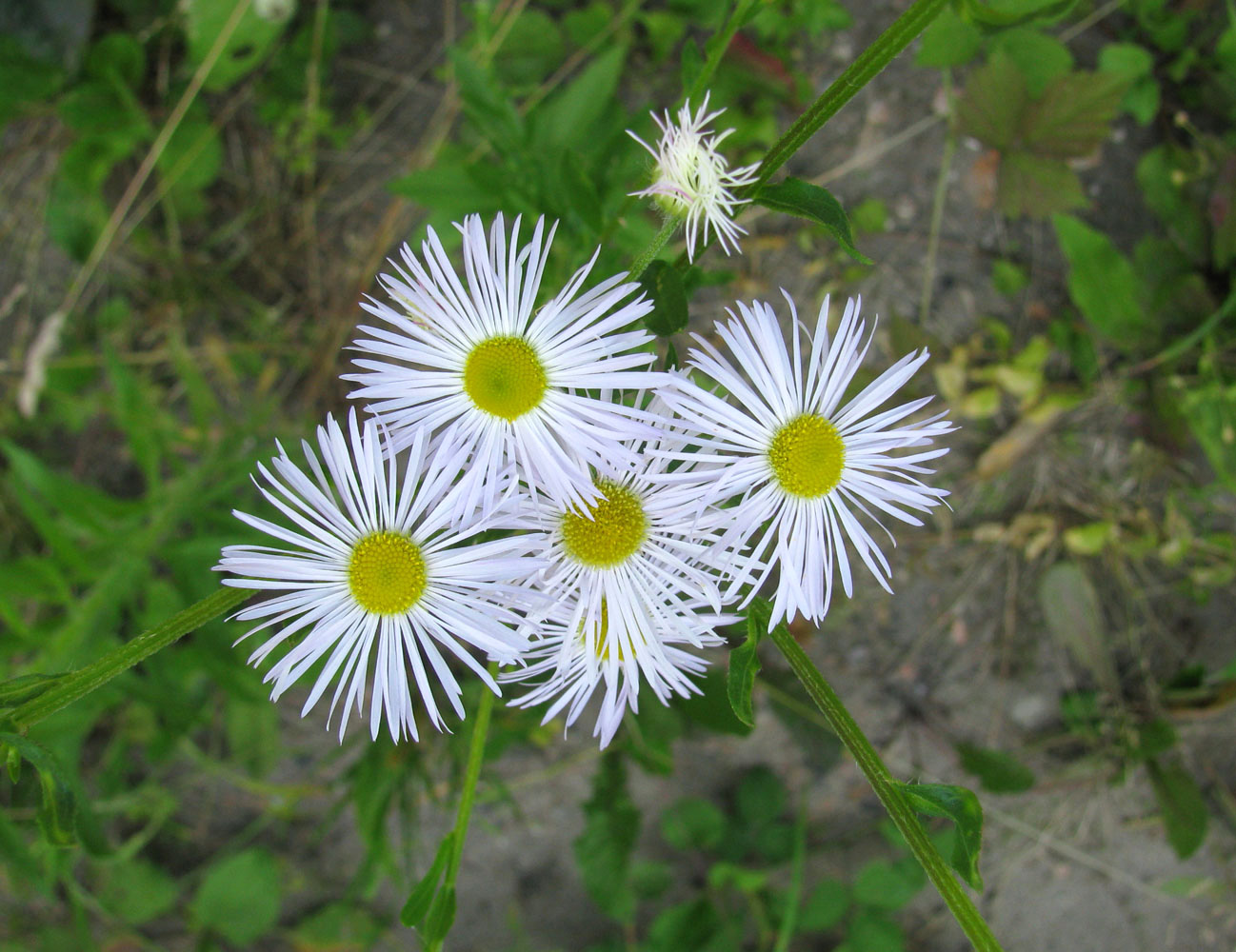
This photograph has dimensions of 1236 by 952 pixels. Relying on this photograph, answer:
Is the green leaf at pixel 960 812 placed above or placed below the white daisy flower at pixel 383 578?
below

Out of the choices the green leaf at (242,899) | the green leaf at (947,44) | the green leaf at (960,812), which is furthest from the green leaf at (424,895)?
the green leaf at (947,44)

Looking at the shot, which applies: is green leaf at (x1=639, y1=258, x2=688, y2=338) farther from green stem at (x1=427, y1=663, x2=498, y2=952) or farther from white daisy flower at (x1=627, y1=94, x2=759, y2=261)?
green stem at (x1=427, y1=663, x2=498, y2=952)

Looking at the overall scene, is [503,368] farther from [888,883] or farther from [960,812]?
[888,883]

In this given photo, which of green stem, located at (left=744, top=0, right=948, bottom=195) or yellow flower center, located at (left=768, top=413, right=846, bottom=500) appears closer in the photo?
green stem, located at (left=744, top=0, right=948, bottom=195)

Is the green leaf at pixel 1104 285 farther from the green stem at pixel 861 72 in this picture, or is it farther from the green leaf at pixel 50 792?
the green leaf at pixel 50 792

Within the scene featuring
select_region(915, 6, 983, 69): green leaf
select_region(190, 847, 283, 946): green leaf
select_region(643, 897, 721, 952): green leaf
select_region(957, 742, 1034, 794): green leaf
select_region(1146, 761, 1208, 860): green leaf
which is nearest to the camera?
select_region(915, 6, 983, 69): green leaf

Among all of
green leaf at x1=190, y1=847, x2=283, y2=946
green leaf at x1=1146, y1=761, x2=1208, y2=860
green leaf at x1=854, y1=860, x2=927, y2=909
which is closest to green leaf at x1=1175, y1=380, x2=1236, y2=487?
green leaf at x1=1146, y1=761, x2=1208, y2=860

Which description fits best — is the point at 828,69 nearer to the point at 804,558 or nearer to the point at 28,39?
the point at 804,558
